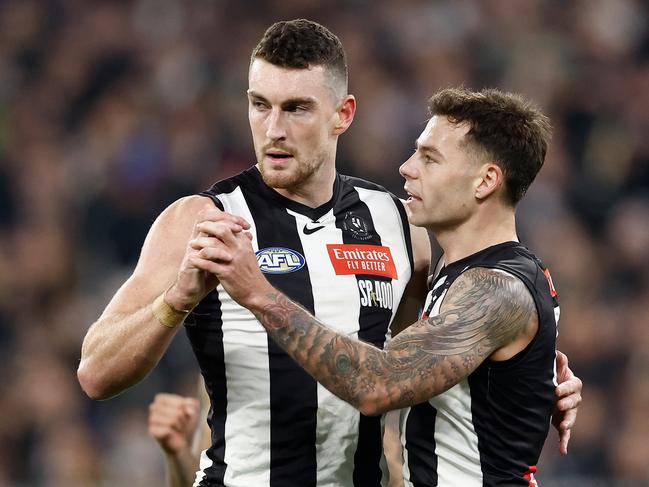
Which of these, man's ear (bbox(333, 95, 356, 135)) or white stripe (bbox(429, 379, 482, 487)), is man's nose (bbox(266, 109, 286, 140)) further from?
white stripe (bbox(429, 379, 482, 487))

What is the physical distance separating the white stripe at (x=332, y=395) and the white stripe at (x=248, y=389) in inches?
7.6

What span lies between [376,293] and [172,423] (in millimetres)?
1377

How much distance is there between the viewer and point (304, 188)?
4.46 metres

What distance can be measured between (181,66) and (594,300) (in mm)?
3953

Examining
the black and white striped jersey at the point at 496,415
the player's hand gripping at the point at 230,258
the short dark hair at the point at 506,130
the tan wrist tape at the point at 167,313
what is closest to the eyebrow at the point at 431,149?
the short dark hair at the point at 506,130

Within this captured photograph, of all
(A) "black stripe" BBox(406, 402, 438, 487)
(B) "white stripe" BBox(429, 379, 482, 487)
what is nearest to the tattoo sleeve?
(B) "white stripe" BBox(429, 379, 482, 487)

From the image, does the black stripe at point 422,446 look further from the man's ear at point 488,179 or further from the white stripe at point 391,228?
the man's ear at point 488,179

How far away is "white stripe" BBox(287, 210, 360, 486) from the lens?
4.15m

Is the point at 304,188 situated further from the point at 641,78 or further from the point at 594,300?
the point at 641,78

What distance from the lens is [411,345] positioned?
3.67m

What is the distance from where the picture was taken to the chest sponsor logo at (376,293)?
4305mm

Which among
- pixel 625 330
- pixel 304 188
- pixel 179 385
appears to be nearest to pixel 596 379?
pixel 625 330

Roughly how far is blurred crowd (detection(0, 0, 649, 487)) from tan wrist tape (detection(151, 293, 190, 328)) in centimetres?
404

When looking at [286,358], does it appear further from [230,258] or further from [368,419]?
[230,258]
